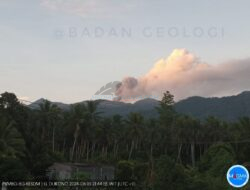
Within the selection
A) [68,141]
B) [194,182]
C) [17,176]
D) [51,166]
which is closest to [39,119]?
[68,141]

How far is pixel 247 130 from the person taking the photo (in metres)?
73.8

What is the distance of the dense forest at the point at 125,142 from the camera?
1398 inches

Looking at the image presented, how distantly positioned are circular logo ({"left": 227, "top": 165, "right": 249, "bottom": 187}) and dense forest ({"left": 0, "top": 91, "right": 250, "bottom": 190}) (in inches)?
697

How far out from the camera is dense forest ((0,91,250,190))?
116 feet

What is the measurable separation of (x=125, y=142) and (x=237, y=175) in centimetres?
8677

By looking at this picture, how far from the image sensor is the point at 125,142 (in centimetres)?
9638

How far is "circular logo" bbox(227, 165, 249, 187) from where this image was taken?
9985 mm

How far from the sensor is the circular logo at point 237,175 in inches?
393

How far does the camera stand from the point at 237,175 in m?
10.2

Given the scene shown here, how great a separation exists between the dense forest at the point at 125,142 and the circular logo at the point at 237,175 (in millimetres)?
17711

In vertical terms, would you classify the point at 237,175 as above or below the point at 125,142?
above

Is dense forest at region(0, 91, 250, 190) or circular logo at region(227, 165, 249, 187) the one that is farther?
dense forest at region(0, 91, 250, 190)

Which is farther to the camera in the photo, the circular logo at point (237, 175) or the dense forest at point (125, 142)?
the dense forest at point (125, 142)

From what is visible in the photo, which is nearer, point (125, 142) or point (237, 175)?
point (237, 175)
